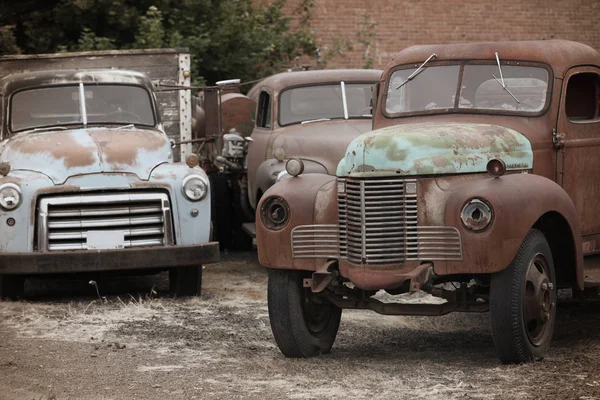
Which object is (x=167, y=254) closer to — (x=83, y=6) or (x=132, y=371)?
(x=132, y=371)

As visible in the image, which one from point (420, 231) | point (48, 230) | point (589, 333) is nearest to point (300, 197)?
point (420, 231)

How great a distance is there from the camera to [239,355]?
8055 mm

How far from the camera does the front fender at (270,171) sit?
1205 cm

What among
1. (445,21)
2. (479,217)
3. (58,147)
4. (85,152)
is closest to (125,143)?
(85,152)

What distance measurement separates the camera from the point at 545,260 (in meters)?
7.45

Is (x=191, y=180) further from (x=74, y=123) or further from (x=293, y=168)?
(x=293, y=168)

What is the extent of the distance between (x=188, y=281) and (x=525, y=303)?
418cm

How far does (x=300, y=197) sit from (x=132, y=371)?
1513 millimetres

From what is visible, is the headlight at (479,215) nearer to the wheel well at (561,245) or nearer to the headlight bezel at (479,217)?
the headlight bezel at (479,217)

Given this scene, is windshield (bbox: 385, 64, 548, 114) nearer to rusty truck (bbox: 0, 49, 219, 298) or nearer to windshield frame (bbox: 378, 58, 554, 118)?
windshield frame (bbox: 378, 58, 554, 118)

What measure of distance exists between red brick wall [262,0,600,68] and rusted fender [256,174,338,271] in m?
14.2

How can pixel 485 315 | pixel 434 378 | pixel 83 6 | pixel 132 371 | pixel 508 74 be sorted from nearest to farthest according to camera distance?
1. pixel 434 378
2. pixel 132 371
3. pixel 508 74
4. pixel 485 315
5. pixel 83 6

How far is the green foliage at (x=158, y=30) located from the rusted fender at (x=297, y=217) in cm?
1020

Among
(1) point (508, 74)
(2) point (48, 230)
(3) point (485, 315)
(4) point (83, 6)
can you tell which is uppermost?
(4) point (83, 6)
